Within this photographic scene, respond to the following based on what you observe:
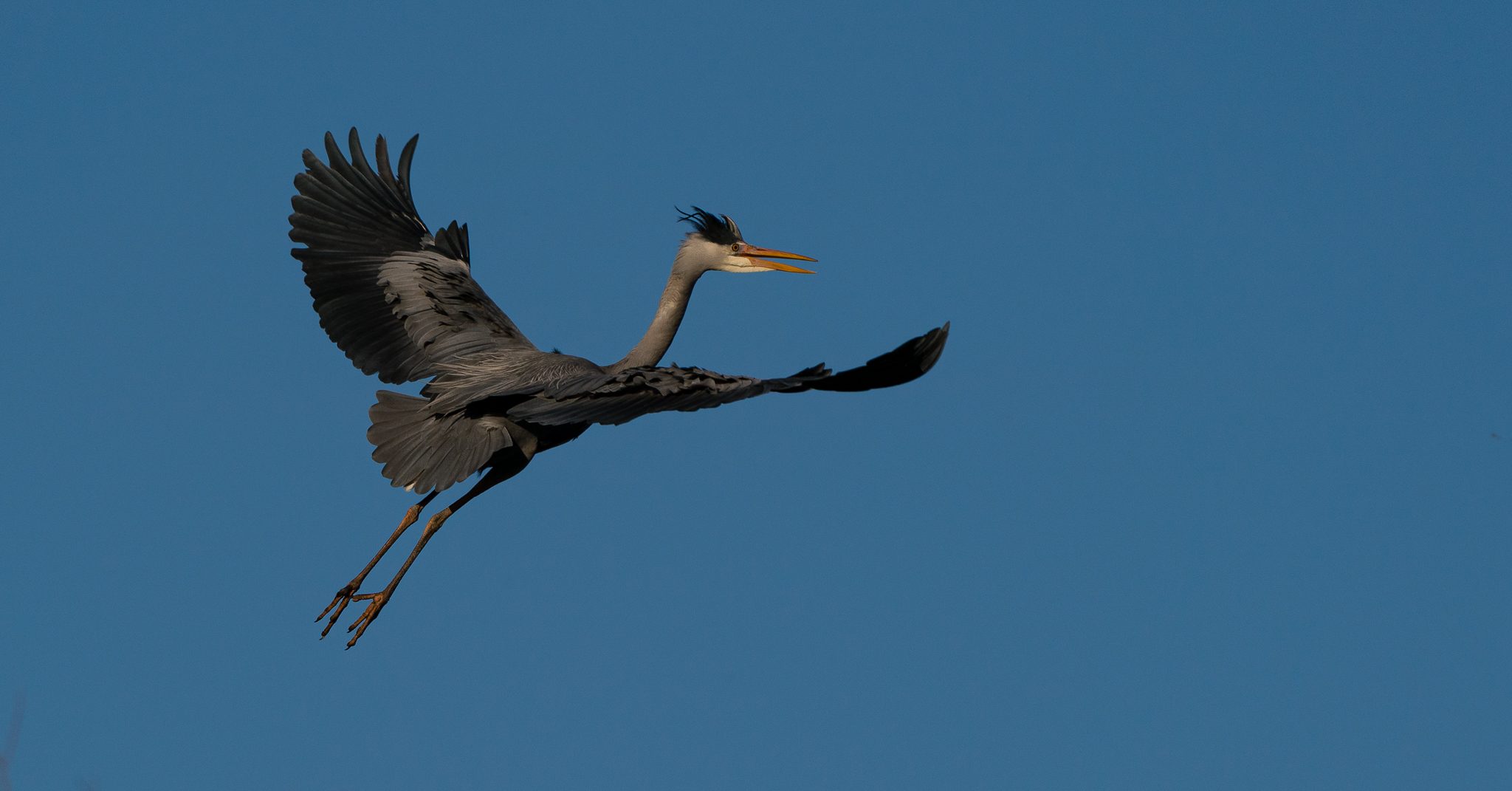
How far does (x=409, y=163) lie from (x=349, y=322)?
6.13ft

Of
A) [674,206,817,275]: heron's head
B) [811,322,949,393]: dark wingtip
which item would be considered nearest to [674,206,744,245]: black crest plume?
[674,206,817,275]: heron's head

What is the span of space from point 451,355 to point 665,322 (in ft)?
5.35

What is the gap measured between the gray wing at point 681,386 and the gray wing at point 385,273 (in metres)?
2.05

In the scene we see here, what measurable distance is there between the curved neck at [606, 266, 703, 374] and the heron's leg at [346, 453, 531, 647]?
1.11 meters

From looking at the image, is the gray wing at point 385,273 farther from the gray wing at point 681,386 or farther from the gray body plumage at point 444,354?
the gray wing at point 681,386

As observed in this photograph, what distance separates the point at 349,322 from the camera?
43.3 feet

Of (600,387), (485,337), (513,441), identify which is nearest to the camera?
(600,387)

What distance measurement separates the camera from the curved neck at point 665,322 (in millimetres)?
12789

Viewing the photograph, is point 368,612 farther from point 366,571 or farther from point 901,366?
point 901,366

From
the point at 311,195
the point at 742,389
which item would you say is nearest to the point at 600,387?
the point at 742,389

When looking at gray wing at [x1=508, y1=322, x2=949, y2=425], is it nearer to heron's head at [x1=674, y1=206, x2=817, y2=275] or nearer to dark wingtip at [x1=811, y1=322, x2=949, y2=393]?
dark wingtip at [x1=811, y1=322, x2=949, y2=393]

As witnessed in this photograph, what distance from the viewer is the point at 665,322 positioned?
12938 millimetres

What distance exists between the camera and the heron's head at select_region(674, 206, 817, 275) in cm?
1316

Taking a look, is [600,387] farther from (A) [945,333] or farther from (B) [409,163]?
(B) [409,163]
